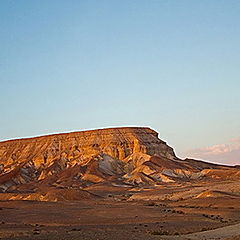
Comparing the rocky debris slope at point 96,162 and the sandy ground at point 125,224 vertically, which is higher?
the rocky debris slope at point 96,162

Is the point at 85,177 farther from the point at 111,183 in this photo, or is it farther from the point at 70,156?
the point at 70,156

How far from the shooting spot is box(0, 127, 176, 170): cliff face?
13650cm

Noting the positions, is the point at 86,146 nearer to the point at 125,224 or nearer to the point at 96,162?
the point at 96,162

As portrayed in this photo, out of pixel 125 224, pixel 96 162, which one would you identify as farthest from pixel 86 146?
pixel 125 224

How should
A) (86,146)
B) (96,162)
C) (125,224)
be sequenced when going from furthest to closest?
(86,146) → (96,162) → (125,224)

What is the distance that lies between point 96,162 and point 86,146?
53.1 ft

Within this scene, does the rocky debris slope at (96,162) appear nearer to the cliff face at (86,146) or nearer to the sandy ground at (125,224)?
the cliff face at (86,146)

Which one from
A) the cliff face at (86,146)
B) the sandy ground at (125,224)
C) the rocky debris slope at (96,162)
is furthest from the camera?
the cliff face at (86,146)

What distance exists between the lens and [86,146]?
462 feet

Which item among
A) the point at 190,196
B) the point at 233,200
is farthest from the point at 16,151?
the point at 233,200

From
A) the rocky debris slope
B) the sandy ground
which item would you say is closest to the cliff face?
the rocky debris slope

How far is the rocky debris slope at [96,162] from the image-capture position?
369ft

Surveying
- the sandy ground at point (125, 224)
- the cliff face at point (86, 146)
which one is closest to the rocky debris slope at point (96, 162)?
the cliff face at point (86, 146)

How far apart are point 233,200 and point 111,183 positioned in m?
55.7
